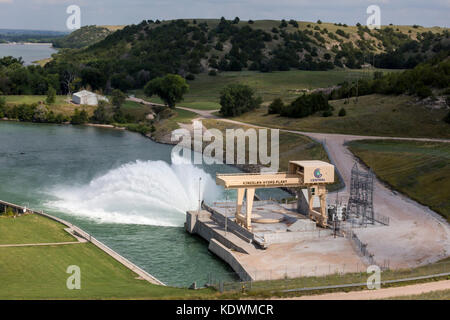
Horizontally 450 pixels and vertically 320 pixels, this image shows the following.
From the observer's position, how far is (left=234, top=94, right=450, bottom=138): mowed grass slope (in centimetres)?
9106

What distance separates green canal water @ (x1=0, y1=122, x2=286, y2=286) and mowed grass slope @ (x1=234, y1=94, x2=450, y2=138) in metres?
20.4

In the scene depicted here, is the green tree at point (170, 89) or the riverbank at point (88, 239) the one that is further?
the green tree at point (170, 89)

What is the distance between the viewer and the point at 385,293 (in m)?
31.5

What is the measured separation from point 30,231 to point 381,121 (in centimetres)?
6128

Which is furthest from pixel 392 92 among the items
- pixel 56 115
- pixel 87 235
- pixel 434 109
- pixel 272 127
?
pixel 87 235

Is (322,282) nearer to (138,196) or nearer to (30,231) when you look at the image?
(30,231)

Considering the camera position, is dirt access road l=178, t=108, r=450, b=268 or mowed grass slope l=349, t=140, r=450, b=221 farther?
mowed grass slope l=349, t=140, r=450, b=221

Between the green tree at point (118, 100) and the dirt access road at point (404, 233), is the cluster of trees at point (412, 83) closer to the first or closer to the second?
the dirt access road at point (404, 233)

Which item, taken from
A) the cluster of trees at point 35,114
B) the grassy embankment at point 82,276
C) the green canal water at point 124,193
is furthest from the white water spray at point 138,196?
the cluster of trees at point 35,114

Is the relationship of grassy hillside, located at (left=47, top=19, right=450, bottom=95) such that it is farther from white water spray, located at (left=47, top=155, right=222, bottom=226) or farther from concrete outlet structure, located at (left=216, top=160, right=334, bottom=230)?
Answer: concrete outlet structure, located at (left=216, top=160, right=334, bottom=230)

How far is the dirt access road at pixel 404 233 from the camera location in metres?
42.2

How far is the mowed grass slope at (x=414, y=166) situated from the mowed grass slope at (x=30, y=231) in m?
30.5

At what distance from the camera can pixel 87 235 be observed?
46719mm

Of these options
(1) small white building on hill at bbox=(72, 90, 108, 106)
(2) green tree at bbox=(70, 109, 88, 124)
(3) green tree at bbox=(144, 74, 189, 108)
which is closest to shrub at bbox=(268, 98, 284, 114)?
(3) green tree at bbox=(144, 74, 189, 108)
